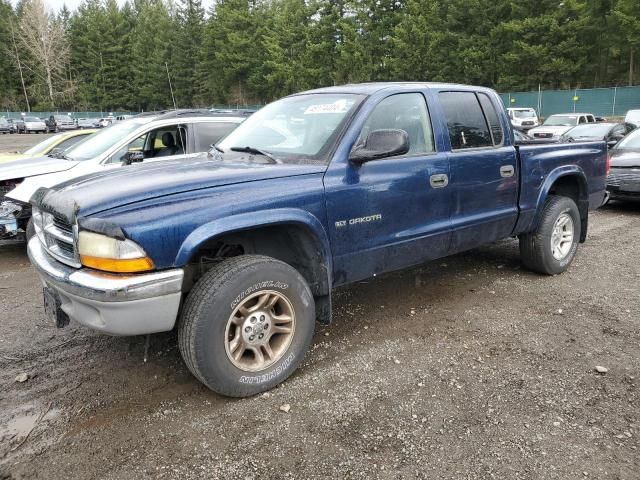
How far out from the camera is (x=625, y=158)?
870 cm

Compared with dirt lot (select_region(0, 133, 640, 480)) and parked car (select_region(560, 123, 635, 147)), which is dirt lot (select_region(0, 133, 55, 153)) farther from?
parked car (select_region(560, 123, 635, 147))

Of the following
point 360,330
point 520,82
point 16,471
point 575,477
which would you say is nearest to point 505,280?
point 360,330

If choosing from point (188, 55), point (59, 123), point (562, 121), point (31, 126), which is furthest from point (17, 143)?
point (188, 55)

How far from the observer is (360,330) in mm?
3889

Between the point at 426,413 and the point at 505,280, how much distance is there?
2665 mm

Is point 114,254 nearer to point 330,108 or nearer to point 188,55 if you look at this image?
point 330,108

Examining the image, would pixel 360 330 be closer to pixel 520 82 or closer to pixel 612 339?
pixel 612 339

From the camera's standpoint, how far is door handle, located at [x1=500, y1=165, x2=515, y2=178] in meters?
4.27

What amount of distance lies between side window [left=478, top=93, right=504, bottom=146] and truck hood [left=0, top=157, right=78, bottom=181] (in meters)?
4.96

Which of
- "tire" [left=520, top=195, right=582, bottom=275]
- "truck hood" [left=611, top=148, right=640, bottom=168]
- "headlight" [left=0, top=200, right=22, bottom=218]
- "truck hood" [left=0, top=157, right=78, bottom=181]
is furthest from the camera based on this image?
"truck hood" [left=611, top=148, right=640, bottom=168]

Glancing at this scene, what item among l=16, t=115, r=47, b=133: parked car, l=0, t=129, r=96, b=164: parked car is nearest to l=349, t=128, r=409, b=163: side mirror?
l=0, t=129, r=96, b=164: parked car

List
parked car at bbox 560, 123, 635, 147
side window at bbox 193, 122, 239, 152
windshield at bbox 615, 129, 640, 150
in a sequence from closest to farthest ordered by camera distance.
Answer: side window at bbox 193, 122, 239, 152, windshield at bbox 615, 129, 640, 150, parked car at bbox 560, 123, 635, 147

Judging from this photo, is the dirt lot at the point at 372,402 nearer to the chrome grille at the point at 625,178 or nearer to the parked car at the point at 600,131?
the chrome grille at the point at 625,178

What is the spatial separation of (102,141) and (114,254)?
15.5ft
